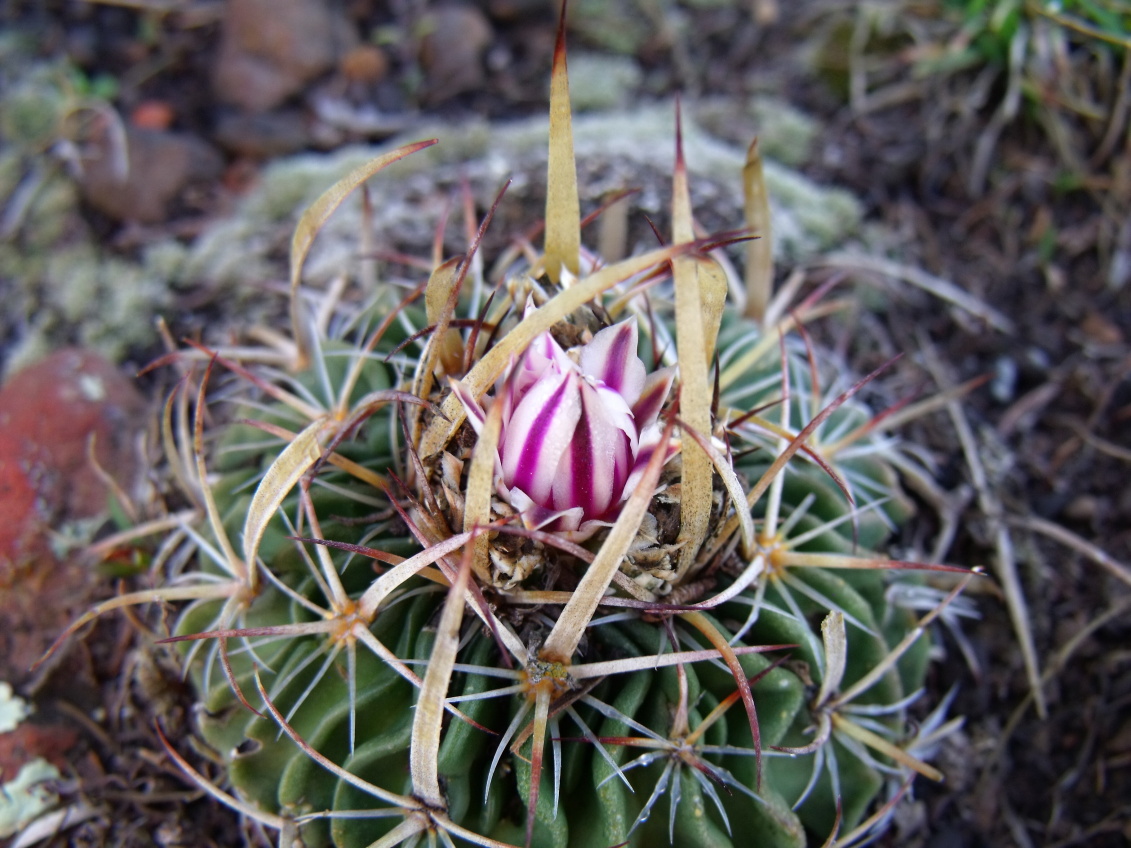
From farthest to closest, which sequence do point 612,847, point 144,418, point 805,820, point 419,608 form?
point 144,418
point 805,820
point 419,608
point 612,847

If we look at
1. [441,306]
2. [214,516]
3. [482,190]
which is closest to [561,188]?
[441,306]

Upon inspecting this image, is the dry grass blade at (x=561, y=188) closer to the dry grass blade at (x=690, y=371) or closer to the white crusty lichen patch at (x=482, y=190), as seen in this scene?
the dry grass blade at (x=690, y=371)

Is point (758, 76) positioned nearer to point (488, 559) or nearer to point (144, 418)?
point (144, 418)

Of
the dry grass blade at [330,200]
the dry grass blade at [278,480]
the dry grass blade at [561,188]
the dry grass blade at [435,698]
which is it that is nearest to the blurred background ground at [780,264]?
the dry grass blade at [278,480]

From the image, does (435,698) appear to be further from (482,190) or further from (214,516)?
(482,190)

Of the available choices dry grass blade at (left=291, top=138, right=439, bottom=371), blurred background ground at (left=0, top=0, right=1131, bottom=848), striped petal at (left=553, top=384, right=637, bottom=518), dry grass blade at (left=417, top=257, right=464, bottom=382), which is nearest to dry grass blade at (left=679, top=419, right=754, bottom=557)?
striped petal at (left=553, top=384, right=637, bottom=518)

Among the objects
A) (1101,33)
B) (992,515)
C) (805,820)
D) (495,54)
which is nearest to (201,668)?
(805,820)
